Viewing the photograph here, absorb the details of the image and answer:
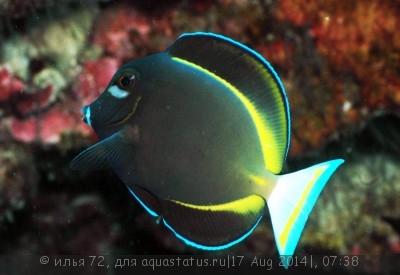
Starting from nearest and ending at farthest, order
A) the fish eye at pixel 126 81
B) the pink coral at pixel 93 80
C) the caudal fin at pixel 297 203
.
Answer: the caudal fin at pixel 297 203, the fish eye at pixel 126 81, the pink coral at pixel 93 80

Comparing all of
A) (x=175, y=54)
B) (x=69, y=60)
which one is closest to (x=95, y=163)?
(x=175, y=54)

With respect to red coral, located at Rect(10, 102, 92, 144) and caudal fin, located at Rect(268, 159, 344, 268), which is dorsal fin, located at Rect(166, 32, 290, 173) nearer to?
caudal fin, located at Rect(268, 159, 344, 268)

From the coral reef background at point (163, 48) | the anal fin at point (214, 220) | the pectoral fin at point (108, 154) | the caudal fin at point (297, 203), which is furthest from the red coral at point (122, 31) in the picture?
the caudal fin at point (297, 203)

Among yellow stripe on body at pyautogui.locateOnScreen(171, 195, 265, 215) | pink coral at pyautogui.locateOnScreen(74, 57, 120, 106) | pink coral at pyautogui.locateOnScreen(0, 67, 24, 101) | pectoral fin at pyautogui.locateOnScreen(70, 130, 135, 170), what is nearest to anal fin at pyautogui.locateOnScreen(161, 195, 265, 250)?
yellow stripe on body at pyautogui.locateOnScreen(171, 195, 265, 215)

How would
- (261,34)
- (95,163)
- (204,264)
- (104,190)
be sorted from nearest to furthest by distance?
(95,163) < (261,34) < (104,190) < (204,264)

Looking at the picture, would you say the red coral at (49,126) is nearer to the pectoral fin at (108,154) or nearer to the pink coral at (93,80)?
the pink coral at (93,80)

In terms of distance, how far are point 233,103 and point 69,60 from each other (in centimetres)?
162

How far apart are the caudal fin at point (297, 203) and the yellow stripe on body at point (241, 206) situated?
9 centimetres

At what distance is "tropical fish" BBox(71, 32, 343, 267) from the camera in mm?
1450

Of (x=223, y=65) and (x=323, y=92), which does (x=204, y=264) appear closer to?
(x=323, y=92)

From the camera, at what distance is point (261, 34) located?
270cm

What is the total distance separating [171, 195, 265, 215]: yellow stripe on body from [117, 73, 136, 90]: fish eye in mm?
445

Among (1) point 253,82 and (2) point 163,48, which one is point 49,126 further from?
(1) point 253,82

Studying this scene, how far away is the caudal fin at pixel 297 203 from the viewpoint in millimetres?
1425
